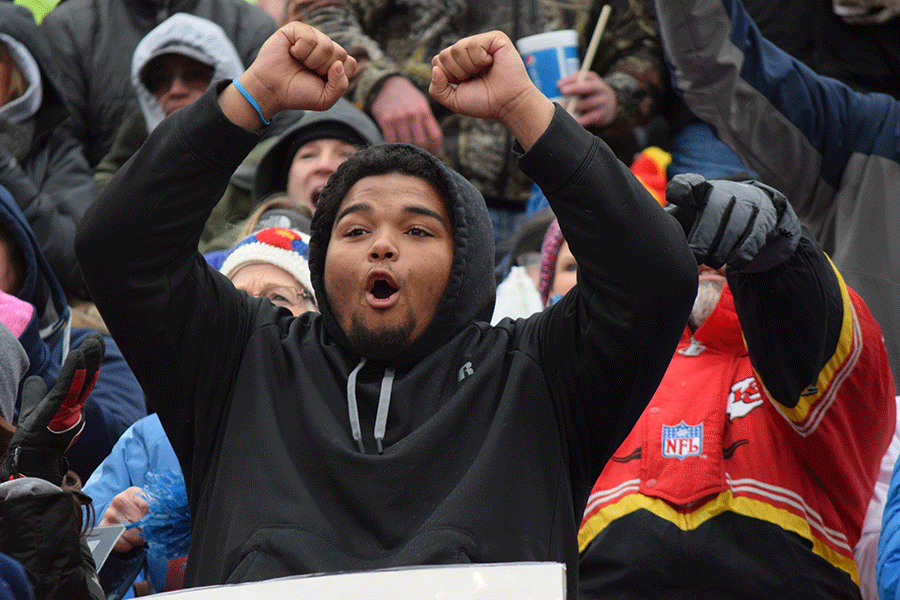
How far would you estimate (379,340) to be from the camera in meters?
2.15

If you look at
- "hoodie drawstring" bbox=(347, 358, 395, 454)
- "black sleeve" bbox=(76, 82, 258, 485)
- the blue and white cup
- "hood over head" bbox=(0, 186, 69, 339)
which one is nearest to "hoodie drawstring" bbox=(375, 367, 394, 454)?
"hoodie drawstring" bbox=(347, 358, 395, 454)

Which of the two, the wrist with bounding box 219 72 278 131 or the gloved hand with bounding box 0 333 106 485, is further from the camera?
the gloved hand with bounding box 0 333 106 485

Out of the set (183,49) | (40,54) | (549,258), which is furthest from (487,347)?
(40,54)

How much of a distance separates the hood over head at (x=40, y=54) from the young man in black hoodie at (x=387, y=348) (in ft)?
8.99

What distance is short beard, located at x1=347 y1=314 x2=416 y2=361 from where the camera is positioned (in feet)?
7.05

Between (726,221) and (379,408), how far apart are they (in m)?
0.86

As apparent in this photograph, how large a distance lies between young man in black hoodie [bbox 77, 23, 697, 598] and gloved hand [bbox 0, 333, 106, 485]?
25 cm

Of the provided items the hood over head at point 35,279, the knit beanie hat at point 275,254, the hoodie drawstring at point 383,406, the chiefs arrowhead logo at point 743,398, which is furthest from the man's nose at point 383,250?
the hood over head at point 35,279

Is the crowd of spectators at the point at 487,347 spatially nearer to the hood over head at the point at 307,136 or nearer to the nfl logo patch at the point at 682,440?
the nfl logo patch at the point at 682,440

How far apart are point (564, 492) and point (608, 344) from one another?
0.30 meters

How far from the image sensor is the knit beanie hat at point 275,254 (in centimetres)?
347

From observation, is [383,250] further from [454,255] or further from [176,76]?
[176,76]

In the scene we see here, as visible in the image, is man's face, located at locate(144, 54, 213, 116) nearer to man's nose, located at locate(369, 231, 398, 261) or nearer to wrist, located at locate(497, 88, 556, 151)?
man's nose, located at locate(369, 231, 398, 261)

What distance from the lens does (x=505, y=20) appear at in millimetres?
4613
